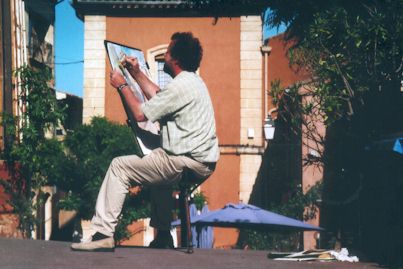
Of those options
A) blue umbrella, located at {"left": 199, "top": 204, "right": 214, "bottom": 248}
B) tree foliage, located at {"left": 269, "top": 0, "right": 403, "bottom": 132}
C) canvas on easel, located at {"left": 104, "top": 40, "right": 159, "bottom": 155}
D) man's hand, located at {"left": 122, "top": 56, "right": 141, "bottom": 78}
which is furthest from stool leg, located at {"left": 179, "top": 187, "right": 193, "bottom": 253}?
blue umbrella, located at {"left": 199, "top": 204, "right": 214, "bottom": 248}

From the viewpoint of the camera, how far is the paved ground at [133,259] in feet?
17.3

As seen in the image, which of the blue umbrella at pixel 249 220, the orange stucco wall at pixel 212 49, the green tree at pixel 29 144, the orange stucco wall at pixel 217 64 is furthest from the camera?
the orange stucco wall at pixel 212 49

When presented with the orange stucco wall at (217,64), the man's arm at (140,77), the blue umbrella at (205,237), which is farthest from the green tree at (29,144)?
the man's arm at (140,77)

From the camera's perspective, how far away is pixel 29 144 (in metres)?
16.7

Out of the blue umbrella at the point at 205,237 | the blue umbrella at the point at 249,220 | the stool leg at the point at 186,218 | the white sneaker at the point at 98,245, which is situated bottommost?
the blue umbrella at the point at 205,237

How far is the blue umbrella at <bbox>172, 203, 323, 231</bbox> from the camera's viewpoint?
15.7 meters

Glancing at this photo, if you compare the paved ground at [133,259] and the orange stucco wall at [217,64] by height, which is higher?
the orange stucco wall at [217,64]

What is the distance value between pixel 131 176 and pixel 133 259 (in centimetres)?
65

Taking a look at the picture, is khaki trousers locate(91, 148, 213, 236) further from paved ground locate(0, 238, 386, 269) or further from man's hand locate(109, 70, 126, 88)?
man's hand locate(109, 70, 126, 88)

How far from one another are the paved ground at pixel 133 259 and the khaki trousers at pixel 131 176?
0.25 m

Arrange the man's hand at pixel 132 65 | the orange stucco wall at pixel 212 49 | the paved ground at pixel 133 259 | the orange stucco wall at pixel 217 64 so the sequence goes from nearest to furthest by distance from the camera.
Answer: the paved ground at pixel 133 259 < the man's hand at pixel 132 65 < the orange stucco wall at pixel 217 64 < the orange stucco wall at pixel 212 49

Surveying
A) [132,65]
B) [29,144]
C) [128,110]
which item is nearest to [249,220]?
[29,144]

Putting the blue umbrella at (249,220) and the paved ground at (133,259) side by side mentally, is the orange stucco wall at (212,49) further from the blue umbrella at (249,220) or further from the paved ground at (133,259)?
the paved ground at (133,259)

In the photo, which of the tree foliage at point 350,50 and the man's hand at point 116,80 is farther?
the tree foliage at point 350,50
